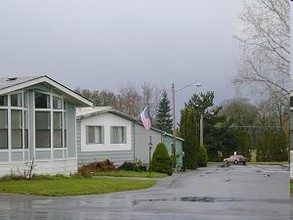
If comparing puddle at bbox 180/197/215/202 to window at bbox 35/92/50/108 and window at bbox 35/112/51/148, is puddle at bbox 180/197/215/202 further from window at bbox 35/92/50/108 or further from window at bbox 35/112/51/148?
window at bbox 35/92/50/108

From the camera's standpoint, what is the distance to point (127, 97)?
294 feet

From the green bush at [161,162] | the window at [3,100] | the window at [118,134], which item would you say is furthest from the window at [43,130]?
the window at [118,134]

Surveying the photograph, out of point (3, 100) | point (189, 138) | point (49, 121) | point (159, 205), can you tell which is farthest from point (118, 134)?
point (159, 205)

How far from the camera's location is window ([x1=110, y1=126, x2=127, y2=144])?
40562mm

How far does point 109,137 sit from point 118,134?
138cm

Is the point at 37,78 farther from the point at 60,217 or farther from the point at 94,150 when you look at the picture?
the point at 60,217

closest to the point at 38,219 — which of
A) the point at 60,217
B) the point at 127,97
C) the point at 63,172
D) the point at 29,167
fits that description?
the point at 60,217

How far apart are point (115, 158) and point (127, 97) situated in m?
49.8

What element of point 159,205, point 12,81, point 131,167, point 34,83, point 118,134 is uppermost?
point 12,81

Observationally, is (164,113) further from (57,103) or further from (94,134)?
(57,103)

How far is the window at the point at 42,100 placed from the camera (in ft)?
96.6

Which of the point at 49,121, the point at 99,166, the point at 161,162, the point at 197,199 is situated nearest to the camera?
the point at 197,199

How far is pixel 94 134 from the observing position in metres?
38.8

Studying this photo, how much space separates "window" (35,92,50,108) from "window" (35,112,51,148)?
1.34 ft
